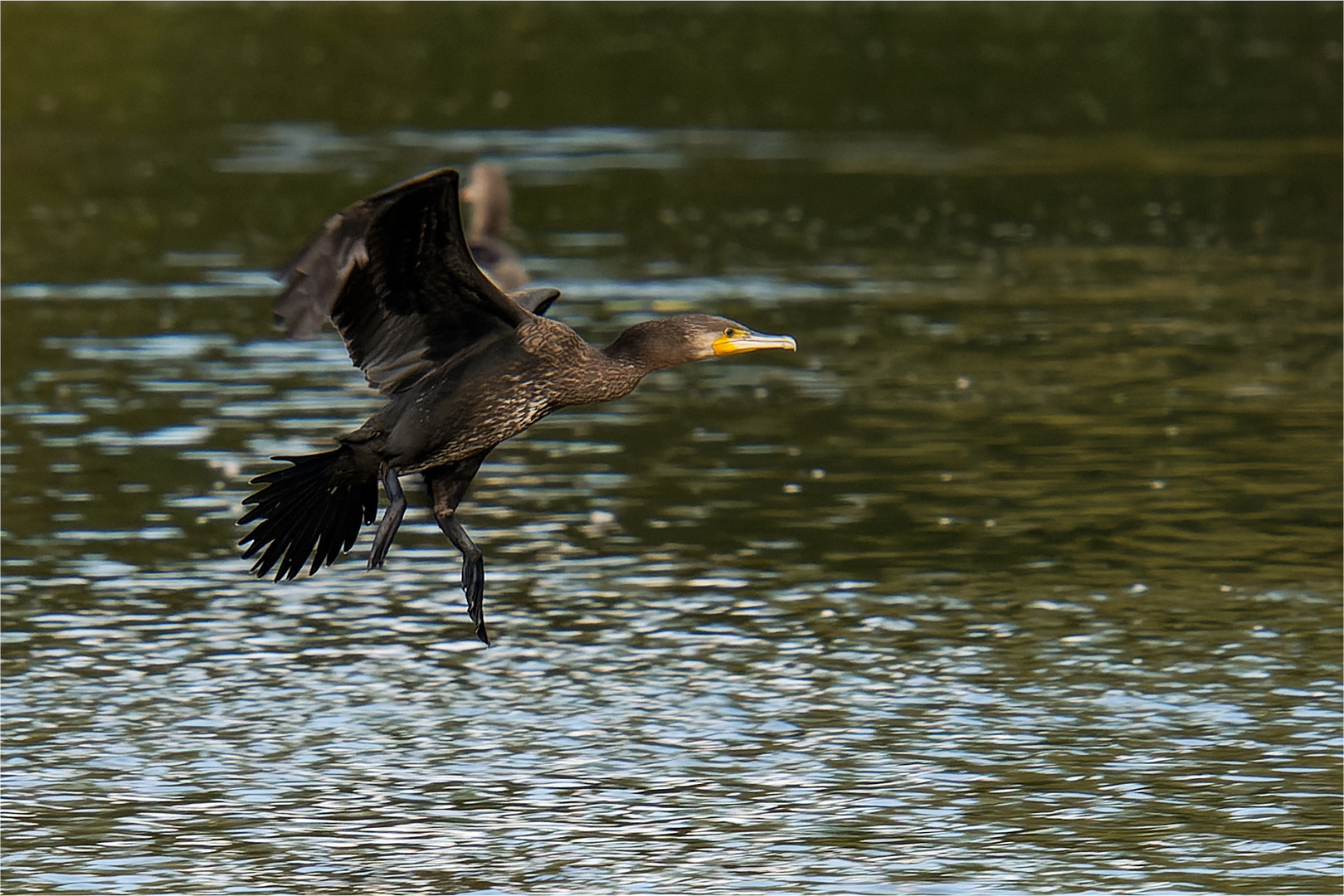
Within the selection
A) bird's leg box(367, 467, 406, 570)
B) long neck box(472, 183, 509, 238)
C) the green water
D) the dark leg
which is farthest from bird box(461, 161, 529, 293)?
bird's leg box(367, 467, 406, 570)

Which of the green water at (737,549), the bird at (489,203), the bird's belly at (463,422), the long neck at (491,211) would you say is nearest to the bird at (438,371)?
the bird's belly at (463,422)

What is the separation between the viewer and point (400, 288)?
8789 mm

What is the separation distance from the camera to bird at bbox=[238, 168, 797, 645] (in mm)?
8664

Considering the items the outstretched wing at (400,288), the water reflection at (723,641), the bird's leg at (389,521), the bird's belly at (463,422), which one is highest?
the outstretched wing at (400,288)

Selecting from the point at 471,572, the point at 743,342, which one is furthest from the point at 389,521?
the point at 743,342

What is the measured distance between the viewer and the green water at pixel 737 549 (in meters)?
7.97

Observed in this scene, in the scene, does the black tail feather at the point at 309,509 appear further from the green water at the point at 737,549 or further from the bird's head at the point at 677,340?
the bird's head at the point at 677,340

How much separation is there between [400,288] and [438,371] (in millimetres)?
340

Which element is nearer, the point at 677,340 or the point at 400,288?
the point at 400,288

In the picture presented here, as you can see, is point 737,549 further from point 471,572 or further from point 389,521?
point 389,521

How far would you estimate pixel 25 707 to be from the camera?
9305 millimetres

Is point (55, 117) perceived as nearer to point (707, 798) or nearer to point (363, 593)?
point (363, 593)

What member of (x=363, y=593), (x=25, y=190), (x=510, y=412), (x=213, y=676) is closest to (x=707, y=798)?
(x=510, y=412)

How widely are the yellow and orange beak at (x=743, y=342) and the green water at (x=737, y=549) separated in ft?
4.55
